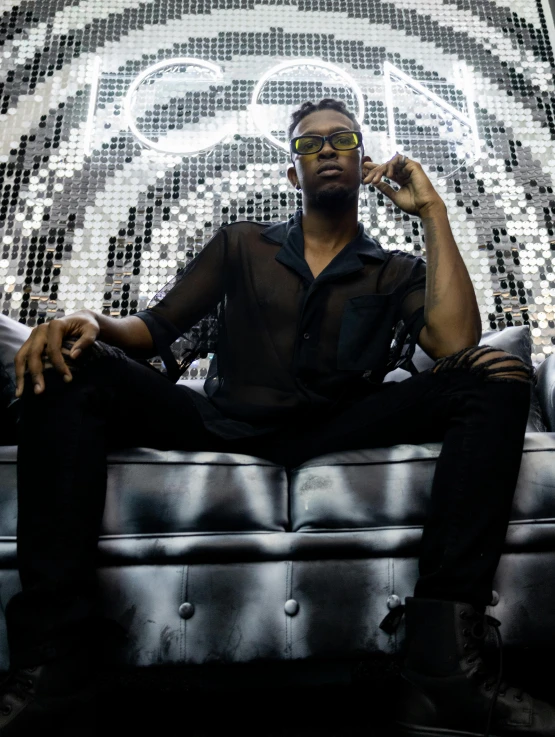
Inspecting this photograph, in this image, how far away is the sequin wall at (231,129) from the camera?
261 centimetres

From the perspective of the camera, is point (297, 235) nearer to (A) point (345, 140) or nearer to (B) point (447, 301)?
(A) point (345, 140)

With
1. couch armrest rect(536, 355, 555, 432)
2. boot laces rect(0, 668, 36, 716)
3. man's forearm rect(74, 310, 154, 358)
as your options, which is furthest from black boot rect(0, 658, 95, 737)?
couch armrest rect(536, 355, 555, 432)

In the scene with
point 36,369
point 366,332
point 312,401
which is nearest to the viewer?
point 36,369

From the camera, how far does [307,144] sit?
A: 1850 mm

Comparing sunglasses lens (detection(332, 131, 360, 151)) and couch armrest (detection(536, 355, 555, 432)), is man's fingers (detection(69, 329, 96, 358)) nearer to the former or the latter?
sunglasses lens (detection(332, 131, 360, 151))

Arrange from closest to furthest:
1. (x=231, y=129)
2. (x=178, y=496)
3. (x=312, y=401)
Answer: (x=178, y=496) < (x=312, y=401) < (x=231, y=129)

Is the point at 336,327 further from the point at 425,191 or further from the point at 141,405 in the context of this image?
the point at 141,405

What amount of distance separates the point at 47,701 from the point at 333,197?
1.39m

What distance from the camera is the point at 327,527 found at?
1272 mm

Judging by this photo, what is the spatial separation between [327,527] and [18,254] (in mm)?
1906

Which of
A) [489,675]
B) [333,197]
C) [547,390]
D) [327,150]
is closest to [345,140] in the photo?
[327,150]

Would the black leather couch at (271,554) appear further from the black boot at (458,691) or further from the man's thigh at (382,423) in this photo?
the black boot at (458,691)

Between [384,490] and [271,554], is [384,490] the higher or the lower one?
the higher one

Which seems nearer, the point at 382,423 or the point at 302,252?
the point at 382,423
